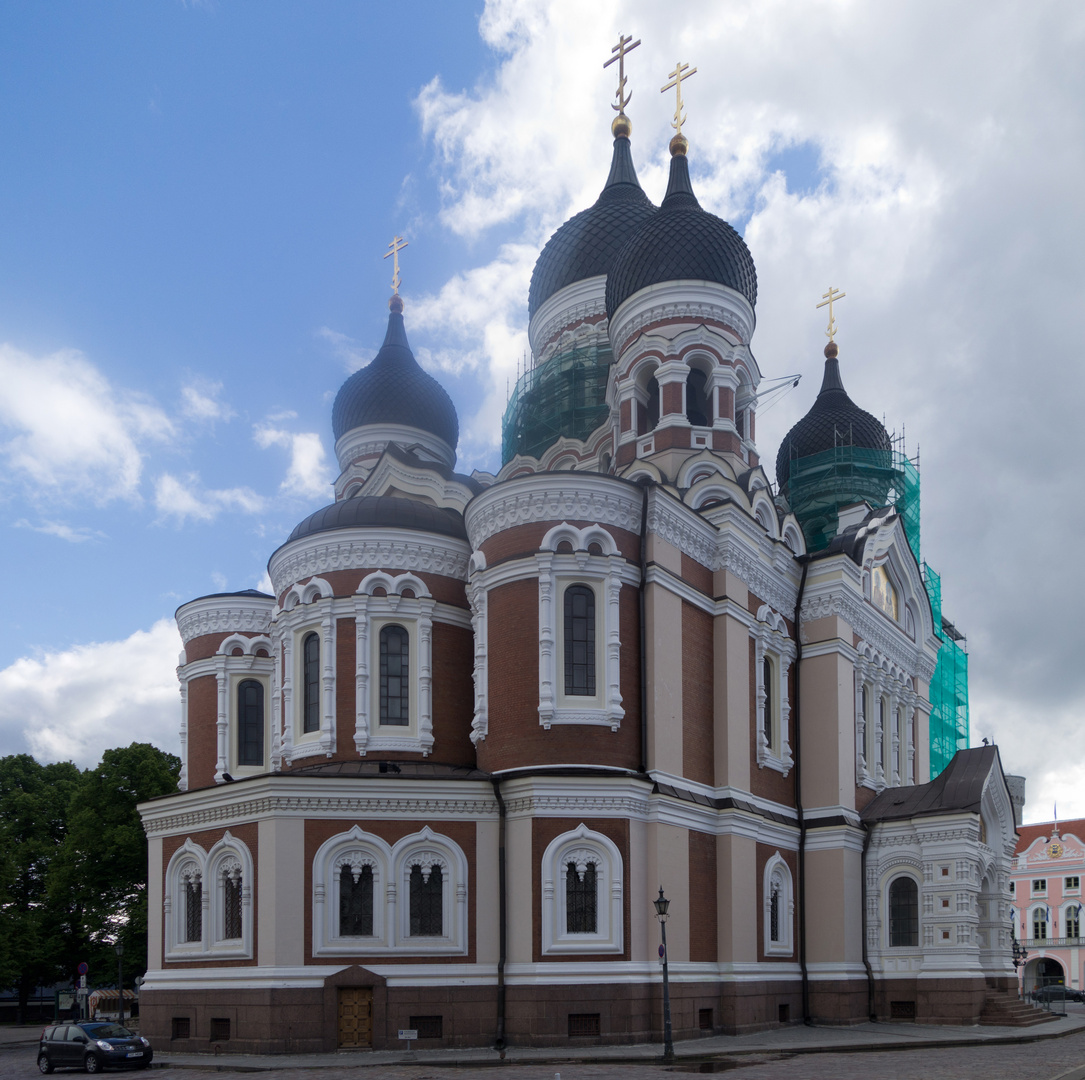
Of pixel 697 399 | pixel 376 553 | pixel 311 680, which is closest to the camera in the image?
pixel 311 680

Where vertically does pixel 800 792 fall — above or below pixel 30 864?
above

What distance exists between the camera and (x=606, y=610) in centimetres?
2066

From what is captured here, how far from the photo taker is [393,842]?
19500 millimetres

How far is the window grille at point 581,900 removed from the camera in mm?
19234

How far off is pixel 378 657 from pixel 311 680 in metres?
1.41

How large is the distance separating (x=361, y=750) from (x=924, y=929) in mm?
12161

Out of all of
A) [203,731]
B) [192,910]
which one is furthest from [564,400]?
[192,910]

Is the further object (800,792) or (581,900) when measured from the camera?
(800,792)

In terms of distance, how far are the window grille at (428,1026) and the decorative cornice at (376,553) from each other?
27.2ft

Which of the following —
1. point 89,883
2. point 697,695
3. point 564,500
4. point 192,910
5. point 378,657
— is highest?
point 564,500

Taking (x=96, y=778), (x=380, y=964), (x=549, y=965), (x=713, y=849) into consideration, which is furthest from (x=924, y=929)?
(x=96, y=778)

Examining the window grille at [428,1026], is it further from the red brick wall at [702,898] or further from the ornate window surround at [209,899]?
the red brick wall at [702,898]

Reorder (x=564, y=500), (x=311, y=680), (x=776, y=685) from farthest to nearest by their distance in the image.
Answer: (x=776, y=685)
(x=311, y=680)
(x=564, y=500)

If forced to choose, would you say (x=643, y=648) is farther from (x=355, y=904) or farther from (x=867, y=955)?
(x=867, y=955)
